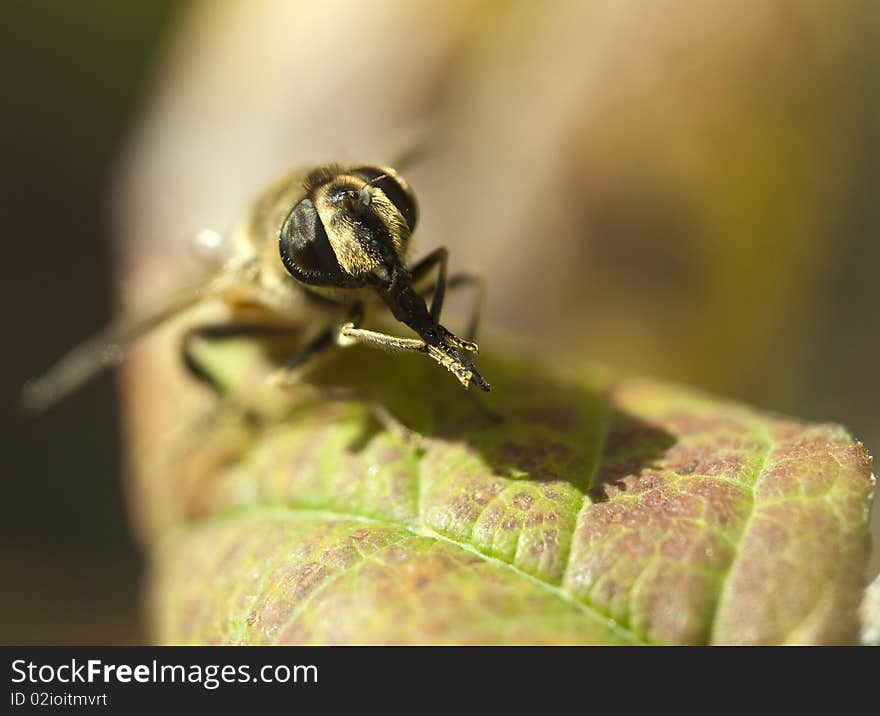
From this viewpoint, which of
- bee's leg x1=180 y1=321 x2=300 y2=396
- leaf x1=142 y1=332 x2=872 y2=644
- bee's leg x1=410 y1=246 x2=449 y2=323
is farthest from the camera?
bee's leg x1=180 y1=321 x2=300 y2=396

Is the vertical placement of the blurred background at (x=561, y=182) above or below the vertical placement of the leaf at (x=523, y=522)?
above

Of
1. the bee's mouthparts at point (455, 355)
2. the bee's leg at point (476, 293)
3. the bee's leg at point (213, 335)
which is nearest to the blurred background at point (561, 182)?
the bee's leg at point (213, 335)

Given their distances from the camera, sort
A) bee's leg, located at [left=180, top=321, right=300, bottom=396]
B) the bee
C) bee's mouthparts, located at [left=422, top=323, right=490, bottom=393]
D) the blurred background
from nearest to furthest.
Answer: bee's mouthparts, located at [left=422, top=323, right=490, bottom=393] → the bee → bee's leg, located at [left=180, top=321, right=300, bottom=396] → the blurred background

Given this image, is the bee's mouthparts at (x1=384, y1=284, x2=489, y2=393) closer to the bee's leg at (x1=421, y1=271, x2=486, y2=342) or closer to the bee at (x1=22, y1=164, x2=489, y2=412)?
the bee at (x1=22, y1=164, x2=489, y2=412)

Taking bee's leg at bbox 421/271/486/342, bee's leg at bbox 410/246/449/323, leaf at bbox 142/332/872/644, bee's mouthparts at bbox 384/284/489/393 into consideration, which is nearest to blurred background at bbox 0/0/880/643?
bee's leg at bbox 421/271/486/342

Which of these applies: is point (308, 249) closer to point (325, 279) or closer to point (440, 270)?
point (325, 279)

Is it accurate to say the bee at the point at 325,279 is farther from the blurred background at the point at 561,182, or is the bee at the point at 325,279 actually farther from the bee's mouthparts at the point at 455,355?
the blurred background at the point at 561,182

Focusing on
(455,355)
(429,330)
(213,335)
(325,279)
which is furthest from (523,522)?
(213,335)

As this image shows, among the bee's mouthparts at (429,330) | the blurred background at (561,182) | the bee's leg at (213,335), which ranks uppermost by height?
the blurred background at (561,182)
